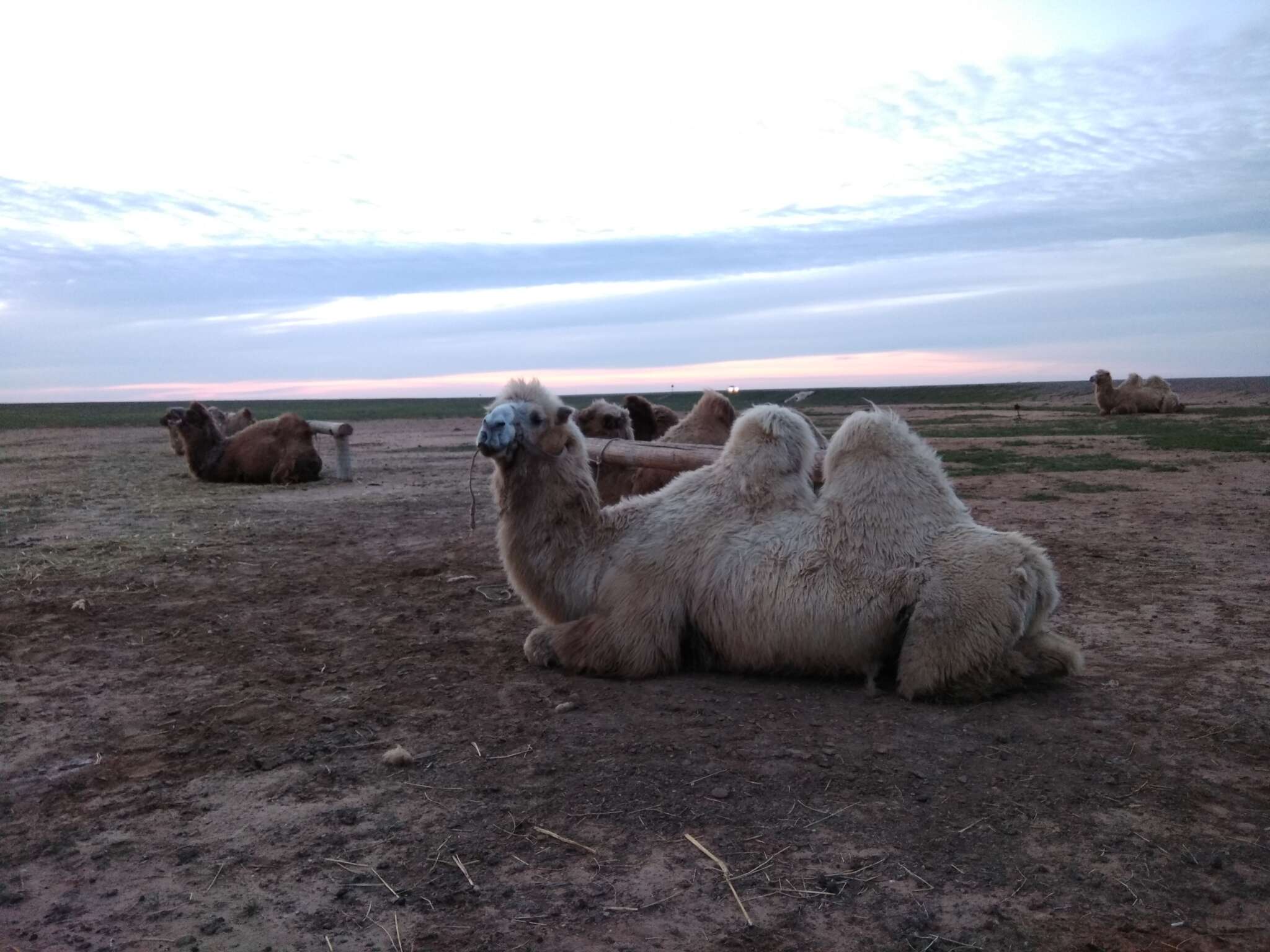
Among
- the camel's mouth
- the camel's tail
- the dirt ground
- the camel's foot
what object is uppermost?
the camel's mouth

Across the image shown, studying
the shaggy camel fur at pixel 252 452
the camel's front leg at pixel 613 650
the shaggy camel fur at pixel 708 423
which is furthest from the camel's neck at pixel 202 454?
the camel's front leg at pixel 613 650

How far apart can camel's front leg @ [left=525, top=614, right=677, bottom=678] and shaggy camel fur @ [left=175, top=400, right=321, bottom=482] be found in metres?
11.7

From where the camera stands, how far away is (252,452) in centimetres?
1588

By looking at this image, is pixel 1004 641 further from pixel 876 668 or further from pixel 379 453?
pixel 379 453

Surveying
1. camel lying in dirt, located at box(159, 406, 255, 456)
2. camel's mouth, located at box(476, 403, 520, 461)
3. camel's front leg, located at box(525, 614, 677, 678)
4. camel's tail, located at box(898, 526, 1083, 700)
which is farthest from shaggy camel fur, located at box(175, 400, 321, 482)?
camel's tail, located at box(898, 526, 1083, 700)

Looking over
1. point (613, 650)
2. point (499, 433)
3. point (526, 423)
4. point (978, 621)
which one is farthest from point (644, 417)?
point (978, 621)

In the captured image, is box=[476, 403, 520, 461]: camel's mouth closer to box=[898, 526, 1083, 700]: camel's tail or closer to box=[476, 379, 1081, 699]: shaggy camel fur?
box=[476, 379, 1081, 699]: shaggy camel fur

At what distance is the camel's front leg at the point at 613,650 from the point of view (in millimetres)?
5109

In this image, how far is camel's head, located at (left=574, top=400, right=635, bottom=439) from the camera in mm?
8805

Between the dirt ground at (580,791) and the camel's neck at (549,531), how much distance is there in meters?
0.44

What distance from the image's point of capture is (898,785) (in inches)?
149

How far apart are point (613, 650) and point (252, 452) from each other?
12411 millimetres

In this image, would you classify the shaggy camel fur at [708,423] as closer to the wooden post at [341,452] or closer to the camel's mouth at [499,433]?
the camel's mouth at [499,433]

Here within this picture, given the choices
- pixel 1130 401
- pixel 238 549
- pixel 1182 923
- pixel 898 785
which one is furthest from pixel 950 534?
pixel 1130 401
